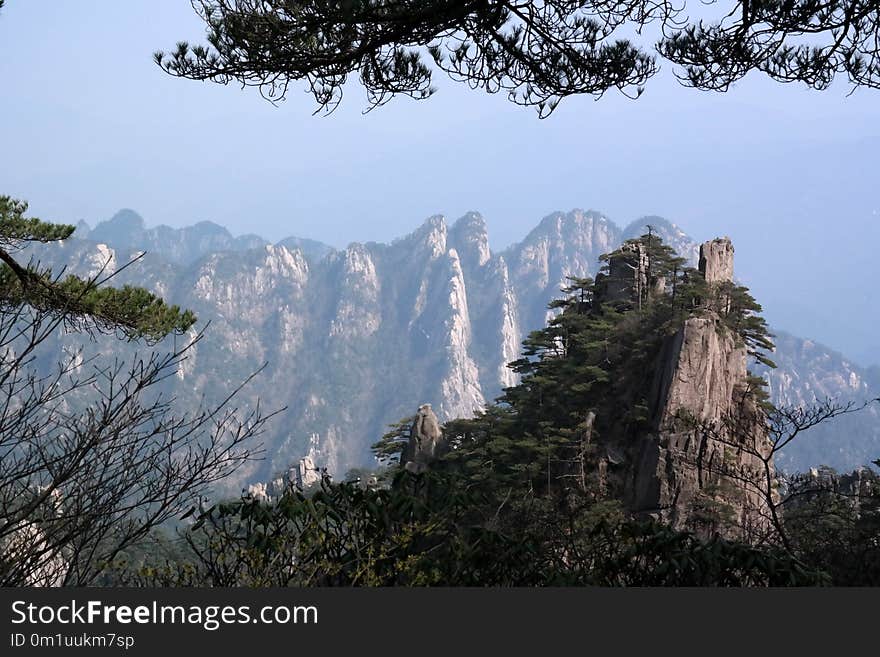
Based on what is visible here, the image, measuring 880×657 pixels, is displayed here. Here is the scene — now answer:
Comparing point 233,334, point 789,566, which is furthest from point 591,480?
point 233,334

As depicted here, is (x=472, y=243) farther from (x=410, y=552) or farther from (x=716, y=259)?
(x=410, y=552)

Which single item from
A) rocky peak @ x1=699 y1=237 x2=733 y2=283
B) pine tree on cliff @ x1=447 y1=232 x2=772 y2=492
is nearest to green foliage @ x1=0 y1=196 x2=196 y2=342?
pine tree on cliff @ x1=447 y1=232 x2=772 y2=492

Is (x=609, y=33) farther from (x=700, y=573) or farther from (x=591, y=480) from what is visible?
(x=591, y=480)

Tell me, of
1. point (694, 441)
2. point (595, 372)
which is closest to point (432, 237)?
point (595, 372)

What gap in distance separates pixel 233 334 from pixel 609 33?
156m

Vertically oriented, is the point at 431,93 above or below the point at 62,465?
above

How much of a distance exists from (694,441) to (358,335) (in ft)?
483

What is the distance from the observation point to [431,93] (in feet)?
21.3

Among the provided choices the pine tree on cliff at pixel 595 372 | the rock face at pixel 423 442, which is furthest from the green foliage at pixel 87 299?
the rock face at pixel 423 442

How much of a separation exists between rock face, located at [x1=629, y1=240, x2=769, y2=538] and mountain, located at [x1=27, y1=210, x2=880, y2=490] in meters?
116

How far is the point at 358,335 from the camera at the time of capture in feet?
555

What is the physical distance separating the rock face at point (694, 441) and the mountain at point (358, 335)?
116 meters

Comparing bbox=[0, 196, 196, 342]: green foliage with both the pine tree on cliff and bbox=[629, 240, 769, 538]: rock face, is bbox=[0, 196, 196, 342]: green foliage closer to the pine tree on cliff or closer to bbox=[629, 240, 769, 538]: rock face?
the pine tree on cliff

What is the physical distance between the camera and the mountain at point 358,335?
14738 centimetres
